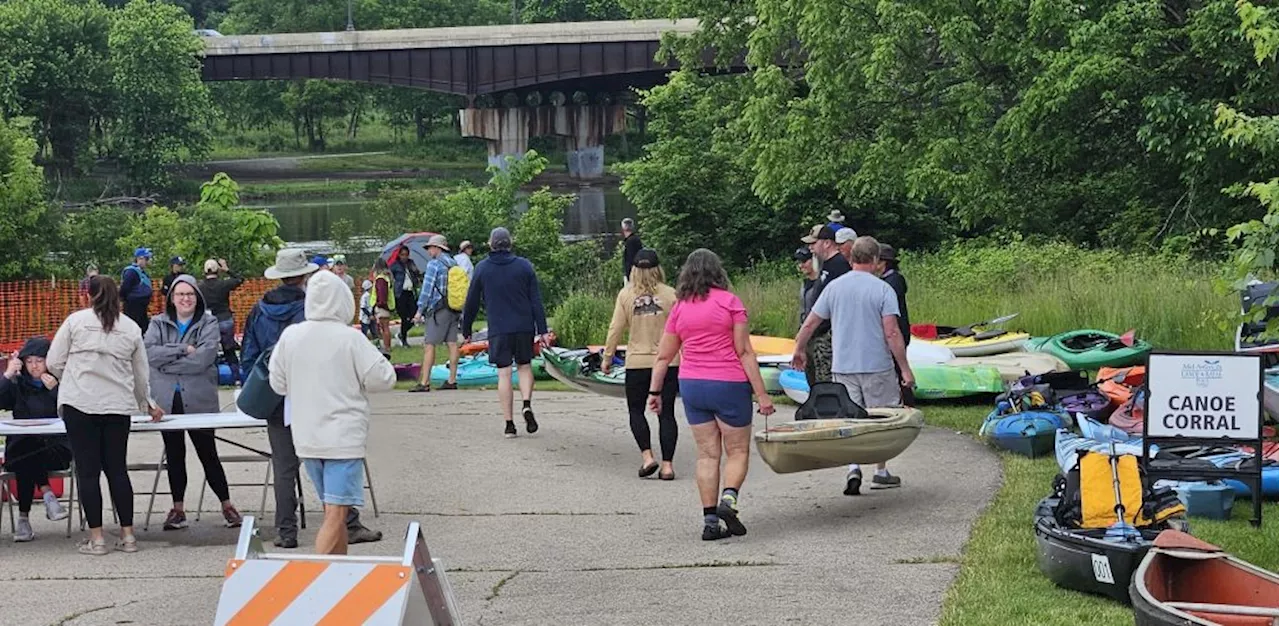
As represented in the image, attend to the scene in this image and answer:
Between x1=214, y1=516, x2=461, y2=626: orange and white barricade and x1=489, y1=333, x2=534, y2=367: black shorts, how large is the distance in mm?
7981

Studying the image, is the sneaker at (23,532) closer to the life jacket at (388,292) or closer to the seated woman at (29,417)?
the seated woman at (29,417)

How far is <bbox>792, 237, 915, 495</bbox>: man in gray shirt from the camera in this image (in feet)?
38.5

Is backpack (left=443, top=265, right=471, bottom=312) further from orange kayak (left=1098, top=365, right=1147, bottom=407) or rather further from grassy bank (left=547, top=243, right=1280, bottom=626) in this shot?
orange kayak (left=1098, top=365, right=1147, bottom=407)

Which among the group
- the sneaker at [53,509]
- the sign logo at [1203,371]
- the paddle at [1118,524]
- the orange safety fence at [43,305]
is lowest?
the orange safety fence at [43,305]

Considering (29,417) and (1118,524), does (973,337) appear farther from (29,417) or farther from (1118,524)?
(29,417)

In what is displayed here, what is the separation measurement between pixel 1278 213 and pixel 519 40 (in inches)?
2558

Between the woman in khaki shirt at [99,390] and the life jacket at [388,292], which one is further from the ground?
the woman in khaki shirt at [99,390]

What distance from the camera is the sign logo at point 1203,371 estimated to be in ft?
35.8

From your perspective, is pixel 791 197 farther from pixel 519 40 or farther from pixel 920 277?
pixel 519 40

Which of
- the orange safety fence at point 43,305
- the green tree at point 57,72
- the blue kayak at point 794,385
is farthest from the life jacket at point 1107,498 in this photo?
the green tree at point 57,72

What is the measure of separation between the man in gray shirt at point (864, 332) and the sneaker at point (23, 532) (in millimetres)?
5230

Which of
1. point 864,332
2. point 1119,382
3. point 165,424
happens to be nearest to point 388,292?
point 1119,382

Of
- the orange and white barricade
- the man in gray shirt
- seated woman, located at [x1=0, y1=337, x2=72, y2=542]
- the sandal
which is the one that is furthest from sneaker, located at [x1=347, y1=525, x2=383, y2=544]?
the orange and white barricade

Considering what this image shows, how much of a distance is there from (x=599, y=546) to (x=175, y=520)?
10.0ft
